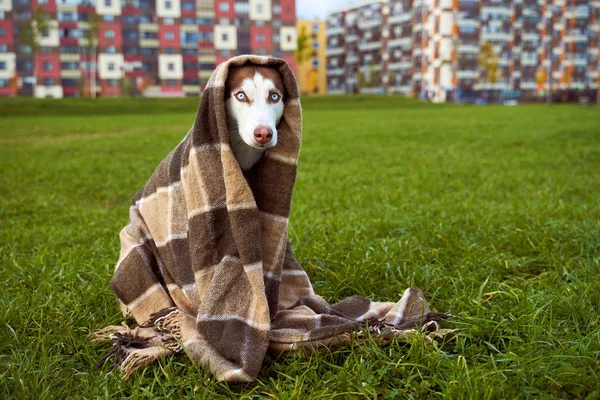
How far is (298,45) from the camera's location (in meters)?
55.1

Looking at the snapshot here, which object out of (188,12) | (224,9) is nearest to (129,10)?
(188,12)

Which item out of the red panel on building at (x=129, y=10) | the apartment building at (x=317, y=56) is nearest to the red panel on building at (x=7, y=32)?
the red panel on building at (x=129, y=10)

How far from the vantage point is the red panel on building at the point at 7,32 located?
167 ft

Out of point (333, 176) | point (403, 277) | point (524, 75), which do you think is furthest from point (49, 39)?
point (403, 277)

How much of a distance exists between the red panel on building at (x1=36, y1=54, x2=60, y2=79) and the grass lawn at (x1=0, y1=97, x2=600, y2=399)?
52.4m

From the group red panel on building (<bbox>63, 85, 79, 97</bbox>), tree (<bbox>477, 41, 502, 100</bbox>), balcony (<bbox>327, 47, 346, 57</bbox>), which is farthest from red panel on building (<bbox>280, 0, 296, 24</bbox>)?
balcony (<bbox>327, 47, 346, 57</bbox>)

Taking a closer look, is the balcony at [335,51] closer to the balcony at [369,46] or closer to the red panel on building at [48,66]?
the balcony at [369,46]

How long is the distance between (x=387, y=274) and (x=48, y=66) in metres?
58.6

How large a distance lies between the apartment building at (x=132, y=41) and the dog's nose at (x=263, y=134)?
52710 mm

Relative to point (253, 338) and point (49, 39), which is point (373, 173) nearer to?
point (253, 338)

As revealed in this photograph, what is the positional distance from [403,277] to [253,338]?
1.18 m

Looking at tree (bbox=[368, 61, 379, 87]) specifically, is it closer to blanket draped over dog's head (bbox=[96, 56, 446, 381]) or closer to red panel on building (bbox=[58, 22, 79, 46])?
red panel on building (bbox=[58, 22, 79, 46])

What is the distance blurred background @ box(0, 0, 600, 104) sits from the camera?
53.5m

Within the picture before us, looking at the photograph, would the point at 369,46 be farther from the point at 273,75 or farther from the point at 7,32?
the point at 273,75
